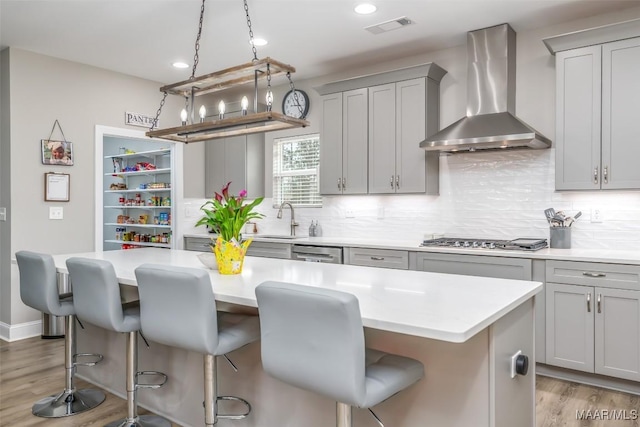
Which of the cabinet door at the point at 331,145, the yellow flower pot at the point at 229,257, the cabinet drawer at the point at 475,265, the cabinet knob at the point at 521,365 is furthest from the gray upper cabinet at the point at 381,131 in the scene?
the cabinet knob at the point at 521,365

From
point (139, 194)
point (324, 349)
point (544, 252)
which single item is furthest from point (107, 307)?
point (139, 194)

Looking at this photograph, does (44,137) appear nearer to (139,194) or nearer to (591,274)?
(139,194)

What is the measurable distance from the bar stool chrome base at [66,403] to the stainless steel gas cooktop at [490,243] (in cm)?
269

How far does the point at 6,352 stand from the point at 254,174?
3.01 m

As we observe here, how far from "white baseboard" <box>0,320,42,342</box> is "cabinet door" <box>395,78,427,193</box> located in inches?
145

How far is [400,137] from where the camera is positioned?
169 inches

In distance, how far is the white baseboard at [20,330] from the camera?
4.30m

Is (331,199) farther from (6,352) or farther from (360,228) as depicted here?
(6,352)

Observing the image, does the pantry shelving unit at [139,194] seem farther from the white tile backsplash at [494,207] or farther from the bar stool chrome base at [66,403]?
the bar stool chrome base at [66,403]

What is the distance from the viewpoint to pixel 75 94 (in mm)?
4723

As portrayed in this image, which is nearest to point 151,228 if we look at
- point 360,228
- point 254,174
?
point 254,174

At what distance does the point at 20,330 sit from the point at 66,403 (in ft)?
6.34

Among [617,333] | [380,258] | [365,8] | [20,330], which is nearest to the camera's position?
[617,333]

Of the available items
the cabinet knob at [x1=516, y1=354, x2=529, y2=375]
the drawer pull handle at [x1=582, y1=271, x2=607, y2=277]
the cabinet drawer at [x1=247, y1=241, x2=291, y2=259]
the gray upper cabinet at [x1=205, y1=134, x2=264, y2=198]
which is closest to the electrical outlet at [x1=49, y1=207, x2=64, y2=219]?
the gray upper cabinet at [x1=205, y1=134, x2=264, y2=198]
